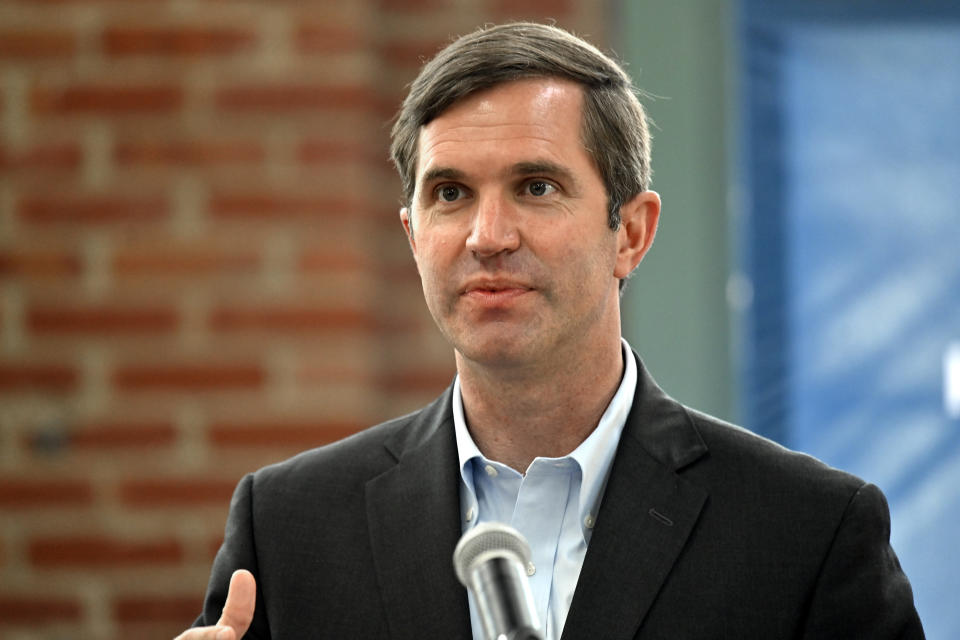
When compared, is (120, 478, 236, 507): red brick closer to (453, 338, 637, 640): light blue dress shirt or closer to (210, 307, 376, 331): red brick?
(210, 307, 376, 331): red brick

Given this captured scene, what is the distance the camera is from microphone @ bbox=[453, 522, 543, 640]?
964mm

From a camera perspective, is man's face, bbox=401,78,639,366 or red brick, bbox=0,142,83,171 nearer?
man's face, bbox=401,78,639,366

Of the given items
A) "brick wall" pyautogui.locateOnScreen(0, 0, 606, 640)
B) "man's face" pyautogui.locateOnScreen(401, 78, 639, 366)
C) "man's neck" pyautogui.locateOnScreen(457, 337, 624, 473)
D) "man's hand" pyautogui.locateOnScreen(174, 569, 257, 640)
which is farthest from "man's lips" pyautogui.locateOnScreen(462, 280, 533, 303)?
"brick wall" pyautogui.locateOnScreen(0, 0, 606, 640)

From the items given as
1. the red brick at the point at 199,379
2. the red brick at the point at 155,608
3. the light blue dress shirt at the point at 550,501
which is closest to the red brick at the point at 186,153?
the red brick at the point at 199,379

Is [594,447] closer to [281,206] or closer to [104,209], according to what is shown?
[281,206]

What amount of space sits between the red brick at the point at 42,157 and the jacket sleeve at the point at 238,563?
1.16 meters

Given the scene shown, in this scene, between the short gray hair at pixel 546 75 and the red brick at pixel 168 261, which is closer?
the short gray hair at pixel 546 75

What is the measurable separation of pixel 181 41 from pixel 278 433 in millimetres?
875

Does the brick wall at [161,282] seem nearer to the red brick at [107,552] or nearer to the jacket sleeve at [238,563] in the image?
the red brick at [107,552]

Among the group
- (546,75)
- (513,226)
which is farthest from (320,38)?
(513,226)

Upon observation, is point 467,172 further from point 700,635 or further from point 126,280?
point 126,280

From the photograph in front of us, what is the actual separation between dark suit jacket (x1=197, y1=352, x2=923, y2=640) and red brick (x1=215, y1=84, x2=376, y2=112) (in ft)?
3.52

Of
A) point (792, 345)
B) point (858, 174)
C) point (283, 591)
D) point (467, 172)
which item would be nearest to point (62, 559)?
point (283, 591)

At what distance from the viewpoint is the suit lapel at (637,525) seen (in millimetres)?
1524
